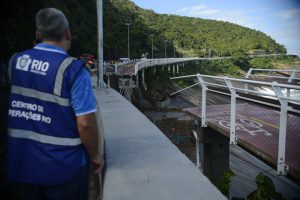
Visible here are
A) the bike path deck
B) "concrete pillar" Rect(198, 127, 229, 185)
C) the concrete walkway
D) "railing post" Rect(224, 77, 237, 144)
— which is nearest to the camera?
the concrete walkway

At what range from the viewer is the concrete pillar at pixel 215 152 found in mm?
8055

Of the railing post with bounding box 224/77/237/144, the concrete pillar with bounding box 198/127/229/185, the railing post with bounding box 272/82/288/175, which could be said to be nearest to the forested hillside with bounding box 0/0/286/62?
the concrete pillar with bounding box 198/127/229/185

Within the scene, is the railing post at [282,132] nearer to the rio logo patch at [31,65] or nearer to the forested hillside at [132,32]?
the rio logo patch at [31,65]

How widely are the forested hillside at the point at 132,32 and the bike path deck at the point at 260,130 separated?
6.21m

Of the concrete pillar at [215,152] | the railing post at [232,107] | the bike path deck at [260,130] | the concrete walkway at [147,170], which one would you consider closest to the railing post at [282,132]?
the bike path deck at [260,130]

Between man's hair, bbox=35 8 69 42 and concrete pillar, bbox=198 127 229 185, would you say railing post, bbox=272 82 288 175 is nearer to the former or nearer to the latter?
man's hair, bbox=35 8 69 42

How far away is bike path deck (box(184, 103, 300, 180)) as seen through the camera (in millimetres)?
4863

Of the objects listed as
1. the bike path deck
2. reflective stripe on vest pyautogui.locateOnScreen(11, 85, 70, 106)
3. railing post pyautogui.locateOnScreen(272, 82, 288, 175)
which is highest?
reflective stripe on vest pyautogui.locateOnScreen(11, 85, 70, 106)

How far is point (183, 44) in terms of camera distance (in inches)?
6580

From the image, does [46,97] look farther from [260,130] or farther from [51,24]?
[260,130]

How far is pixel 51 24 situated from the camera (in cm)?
239

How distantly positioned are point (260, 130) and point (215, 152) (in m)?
1.92

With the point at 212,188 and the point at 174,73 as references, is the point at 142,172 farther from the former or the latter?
the point at 174,73

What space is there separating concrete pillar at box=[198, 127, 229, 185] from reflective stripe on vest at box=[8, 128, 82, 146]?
579 cm
